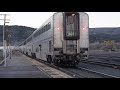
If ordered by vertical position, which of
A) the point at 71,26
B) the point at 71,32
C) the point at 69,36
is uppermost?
the point at 71,26

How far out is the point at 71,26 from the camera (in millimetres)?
24375

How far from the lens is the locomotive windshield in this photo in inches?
964

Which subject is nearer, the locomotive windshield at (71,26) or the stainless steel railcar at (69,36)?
the locomotive windshield at (71,26)

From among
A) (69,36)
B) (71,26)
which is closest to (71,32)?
(69,36)

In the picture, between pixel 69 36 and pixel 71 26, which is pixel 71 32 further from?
pixel 71 26

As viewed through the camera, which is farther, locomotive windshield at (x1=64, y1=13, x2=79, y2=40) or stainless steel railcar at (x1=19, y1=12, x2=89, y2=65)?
stainless steel railcar at (x1=19, y1=12, x2=89, y2=65)

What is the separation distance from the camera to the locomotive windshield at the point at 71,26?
24484 millimetres

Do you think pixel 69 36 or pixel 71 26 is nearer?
pixel 71 26
